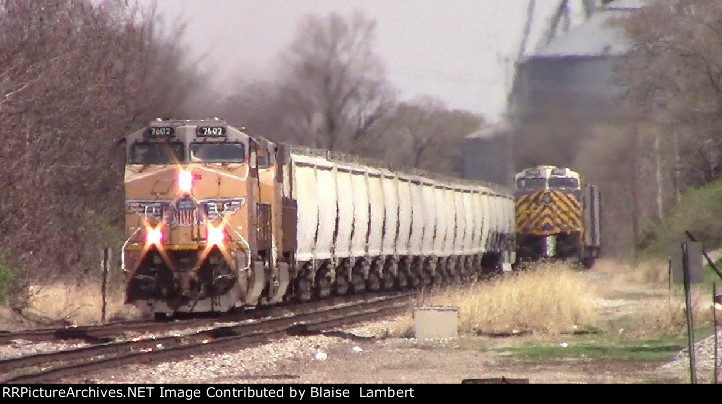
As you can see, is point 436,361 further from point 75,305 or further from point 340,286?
point 340,286

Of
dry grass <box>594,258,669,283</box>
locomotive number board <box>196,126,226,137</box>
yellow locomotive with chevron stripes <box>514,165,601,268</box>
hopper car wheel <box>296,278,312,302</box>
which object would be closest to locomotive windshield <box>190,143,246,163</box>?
locomotive number board <box>196,126,226,137</box>

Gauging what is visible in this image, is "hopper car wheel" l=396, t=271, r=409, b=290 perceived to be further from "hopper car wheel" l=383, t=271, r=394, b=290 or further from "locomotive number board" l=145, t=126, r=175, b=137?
"locomotive number board" l=145, t=126, r=175, b=137

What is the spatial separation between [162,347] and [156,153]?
536 centimetres

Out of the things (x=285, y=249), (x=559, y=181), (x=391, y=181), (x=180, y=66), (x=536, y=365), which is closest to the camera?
(x=536, y=365)

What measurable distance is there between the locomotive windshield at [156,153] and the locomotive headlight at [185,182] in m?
0.33

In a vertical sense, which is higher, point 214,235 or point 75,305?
point 214,235

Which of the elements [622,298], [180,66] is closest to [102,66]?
[180,66]

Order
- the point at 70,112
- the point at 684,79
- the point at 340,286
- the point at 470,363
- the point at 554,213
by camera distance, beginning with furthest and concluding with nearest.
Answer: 1. the point at 684,79
2. the point at 554,213
3. the point at 340,286
4. the point at 70,112
5. the point at 470,363

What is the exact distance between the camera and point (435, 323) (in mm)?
17766

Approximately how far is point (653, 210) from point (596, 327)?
3089 cm

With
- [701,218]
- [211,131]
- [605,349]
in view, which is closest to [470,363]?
[605,349]

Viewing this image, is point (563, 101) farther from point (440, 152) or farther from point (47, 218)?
point (440, 152)

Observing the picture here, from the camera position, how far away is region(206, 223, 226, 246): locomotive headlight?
66.5ft

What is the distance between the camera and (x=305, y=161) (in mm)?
25984
